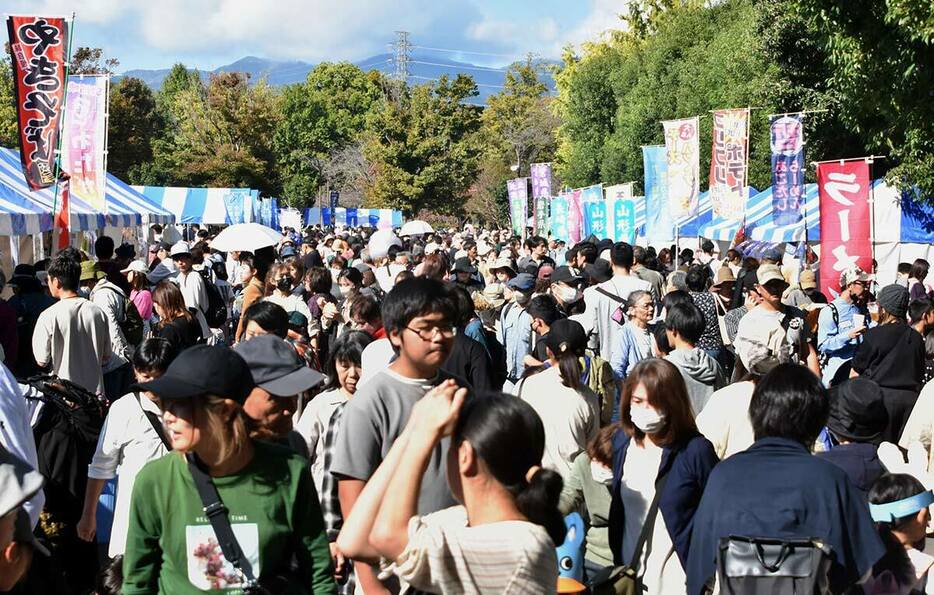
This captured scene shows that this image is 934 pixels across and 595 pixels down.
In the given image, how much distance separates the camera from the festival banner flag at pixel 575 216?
2958cm

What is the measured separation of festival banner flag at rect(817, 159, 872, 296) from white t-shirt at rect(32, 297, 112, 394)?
28.6ft

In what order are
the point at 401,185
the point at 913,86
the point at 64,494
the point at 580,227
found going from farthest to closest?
the point at 401,185 → the point at 580,227 → the point at 913,86 → the point at 64,494

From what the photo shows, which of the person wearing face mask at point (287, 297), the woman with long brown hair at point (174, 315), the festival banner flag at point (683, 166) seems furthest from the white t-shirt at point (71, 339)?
the festival banner flag at point (683, 166)

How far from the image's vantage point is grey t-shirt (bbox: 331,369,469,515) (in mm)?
3570

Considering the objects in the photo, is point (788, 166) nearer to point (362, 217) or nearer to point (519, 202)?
point (519, 202)

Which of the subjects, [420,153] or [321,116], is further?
[321,116]

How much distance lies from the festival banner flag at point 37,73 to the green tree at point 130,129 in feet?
149

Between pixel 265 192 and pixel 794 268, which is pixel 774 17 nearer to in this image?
pixel 794 268

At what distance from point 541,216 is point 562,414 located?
29901mm

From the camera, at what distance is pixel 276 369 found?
3.94 metres

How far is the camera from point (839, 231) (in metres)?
14.2

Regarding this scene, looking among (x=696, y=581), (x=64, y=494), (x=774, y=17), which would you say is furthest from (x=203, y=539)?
(x=774, y=17)

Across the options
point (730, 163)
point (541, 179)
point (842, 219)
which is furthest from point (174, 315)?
point (541, 179)

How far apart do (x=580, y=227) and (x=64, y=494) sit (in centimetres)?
2471
